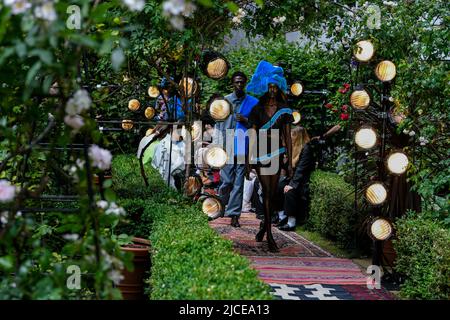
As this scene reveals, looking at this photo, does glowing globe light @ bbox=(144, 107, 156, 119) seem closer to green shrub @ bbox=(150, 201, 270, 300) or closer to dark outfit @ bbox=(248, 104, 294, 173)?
dark outfit @ bbox=(248, 104, 294, 173)

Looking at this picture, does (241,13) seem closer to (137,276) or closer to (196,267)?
(137,276)

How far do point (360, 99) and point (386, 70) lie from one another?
41 centimetres

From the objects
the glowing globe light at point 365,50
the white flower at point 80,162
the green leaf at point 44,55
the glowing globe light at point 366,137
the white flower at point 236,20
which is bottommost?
the white flower at point 80,162

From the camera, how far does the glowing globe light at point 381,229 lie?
736 centimetres

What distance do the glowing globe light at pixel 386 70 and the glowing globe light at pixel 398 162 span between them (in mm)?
811

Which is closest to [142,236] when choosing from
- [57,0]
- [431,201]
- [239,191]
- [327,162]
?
[431,201]

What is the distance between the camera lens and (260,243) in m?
9.76

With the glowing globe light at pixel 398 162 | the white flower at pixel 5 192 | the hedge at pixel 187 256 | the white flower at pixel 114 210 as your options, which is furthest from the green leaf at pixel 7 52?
the glowing globe light at pixel 398 162

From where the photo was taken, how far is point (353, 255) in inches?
362

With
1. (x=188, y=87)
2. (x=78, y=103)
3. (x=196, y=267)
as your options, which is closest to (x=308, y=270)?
(x=188, y=87)

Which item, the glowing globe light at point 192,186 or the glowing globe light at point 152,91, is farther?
the glowing globe light at point 152,91

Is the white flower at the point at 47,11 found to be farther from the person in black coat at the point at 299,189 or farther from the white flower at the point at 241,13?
the person in black coat at the point at 299,189

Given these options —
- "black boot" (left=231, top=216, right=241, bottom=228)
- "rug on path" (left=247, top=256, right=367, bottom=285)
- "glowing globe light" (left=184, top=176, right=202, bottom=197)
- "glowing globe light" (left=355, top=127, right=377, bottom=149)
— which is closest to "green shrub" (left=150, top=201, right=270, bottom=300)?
"rug on path" (left=247, top=256, right=367, bottom=285)

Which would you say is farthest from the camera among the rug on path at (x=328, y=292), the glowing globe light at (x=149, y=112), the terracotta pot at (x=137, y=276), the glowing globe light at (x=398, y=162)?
the glowing globe light at (x=149, y=112)
